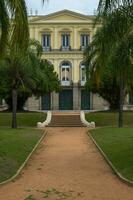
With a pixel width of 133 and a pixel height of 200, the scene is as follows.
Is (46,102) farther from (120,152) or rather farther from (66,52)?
(120,152)

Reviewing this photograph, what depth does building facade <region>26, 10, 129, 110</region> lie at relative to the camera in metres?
73.5

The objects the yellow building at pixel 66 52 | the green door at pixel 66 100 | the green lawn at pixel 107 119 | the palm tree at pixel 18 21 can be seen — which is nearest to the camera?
the palm tree at pixel 18 21

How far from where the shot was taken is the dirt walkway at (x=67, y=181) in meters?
12.5

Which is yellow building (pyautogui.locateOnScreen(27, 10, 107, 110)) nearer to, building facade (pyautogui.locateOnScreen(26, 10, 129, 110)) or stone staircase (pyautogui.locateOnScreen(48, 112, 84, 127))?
building facade (pyautogui.locateOnScreen(26, 10, 129, 110))

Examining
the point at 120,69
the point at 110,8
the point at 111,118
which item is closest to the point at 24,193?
the point at 110,8

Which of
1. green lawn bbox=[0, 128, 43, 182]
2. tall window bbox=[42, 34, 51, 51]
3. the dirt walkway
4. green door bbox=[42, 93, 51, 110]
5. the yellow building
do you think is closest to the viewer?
the dirt walkway

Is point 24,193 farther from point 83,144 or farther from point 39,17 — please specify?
point 39,17

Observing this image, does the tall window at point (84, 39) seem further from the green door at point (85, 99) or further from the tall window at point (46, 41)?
the green door at point (85, 99)

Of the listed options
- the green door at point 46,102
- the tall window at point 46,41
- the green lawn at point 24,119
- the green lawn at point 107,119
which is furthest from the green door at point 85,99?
the green lawn at point 24,119

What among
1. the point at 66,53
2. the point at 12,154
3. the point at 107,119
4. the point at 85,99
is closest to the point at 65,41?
the point at 66,53

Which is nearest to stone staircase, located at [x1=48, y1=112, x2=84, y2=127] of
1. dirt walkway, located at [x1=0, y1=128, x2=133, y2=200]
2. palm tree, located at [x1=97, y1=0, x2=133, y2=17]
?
dirt walkway, located at [x1=0, y1=128, x2=133, y2=200]

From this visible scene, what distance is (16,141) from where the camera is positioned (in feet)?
85.1

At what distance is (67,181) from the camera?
47.8 ft

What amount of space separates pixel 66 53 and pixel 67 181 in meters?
60.3
